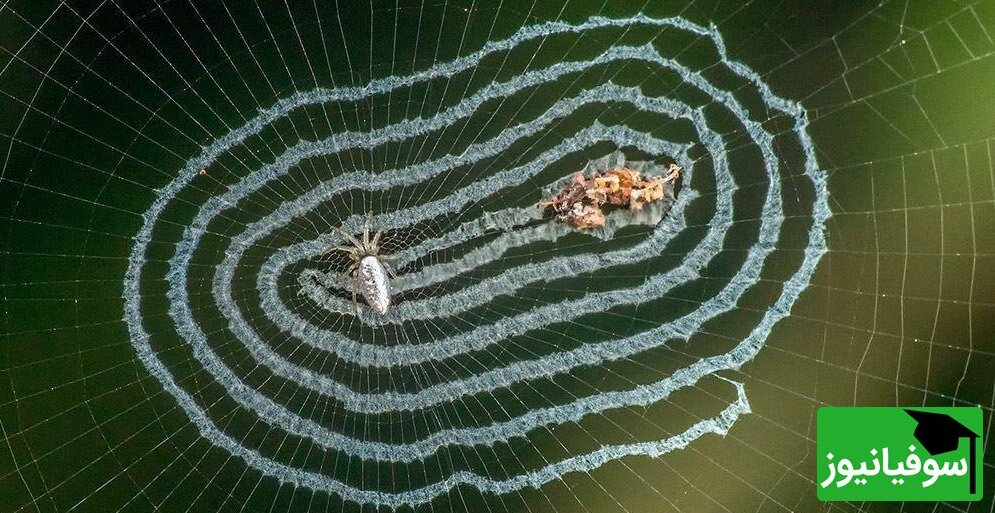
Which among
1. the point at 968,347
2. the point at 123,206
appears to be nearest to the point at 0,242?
the point at 123,206

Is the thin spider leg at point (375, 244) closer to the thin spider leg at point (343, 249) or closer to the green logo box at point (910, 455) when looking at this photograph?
the thin spider leg at point (343, 249)

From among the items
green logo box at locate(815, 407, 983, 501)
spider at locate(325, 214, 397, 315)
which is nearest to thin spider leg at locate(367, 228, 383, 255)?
spider at locate(325, 214, 397, 315)

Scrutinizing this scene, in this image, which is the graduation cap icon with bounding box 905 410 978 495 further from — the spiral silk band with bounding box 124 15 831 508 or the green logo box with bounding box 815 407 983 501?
the spiral silk band with bounding box 124 15 831 508

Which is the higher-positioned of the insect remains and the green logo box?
the insect remains

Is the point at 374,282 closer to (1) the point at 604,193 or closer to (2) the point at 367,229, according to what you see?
(2) the point at 367,229

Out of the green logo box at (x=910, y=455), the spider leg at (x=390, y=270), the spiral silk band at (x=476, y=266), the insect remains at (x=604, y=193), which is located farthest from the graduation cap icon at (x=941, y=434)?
the spider leg at (x=390, y=270)
